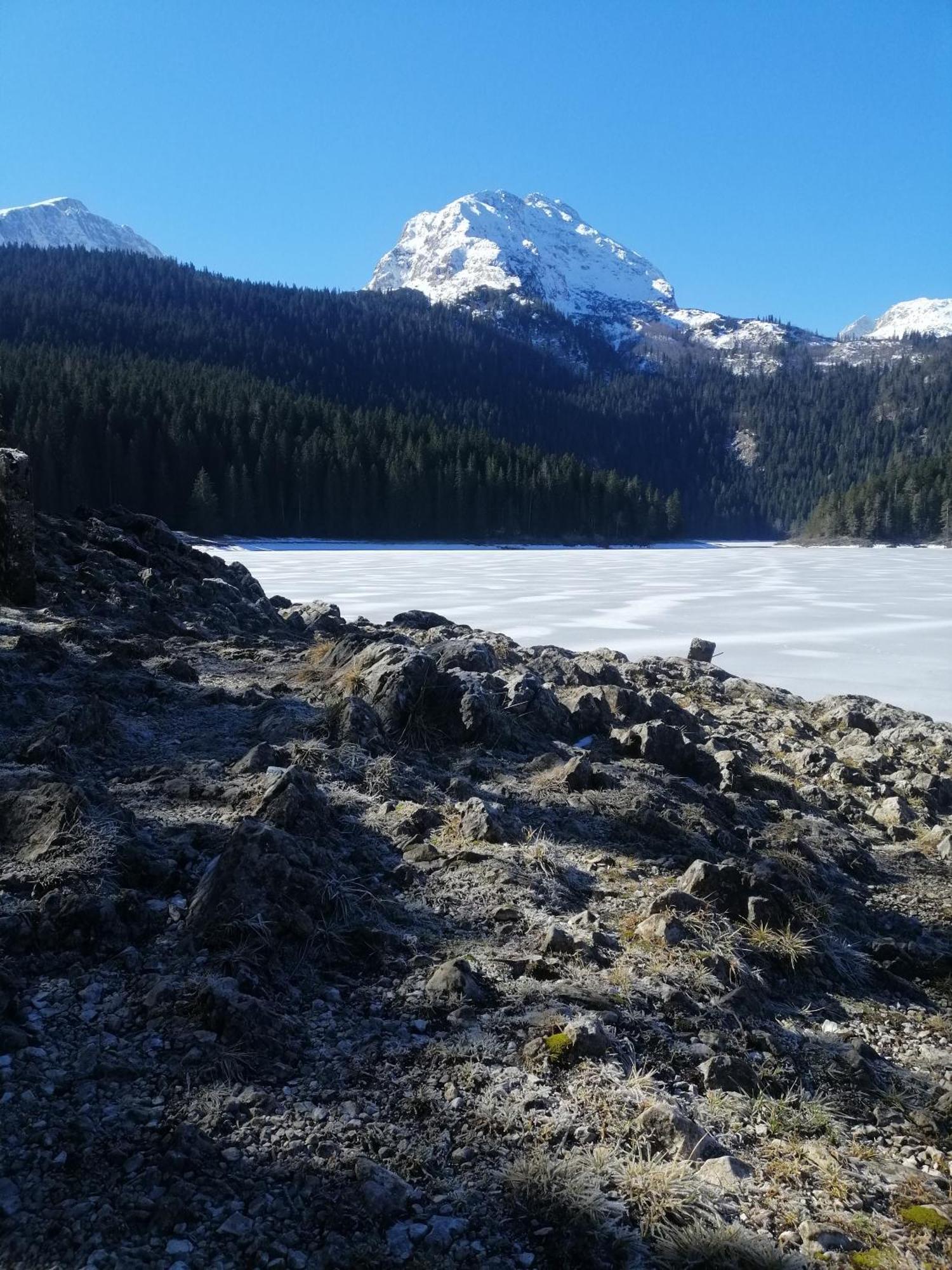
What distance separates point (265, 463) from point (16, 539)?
70.5 m

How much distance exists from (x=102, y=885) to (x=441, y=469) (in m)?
85.2

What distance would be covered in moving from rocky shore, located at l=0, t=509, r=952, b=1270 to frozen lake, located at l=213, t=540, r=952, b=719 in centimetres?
594

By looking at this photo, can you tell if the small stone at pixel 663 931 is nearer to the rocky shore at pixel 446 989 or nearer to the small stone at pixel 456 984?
the rocky shore at pixel 446 989

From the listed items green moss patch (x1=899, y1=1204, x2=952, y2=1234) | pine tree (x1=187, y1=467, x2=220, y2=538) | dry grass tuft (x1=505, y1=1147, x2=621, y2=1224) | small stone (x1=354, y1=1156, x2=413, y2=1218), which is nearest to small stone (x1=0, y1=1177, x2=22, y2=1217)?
small stone (x1=354, y1=1156, x2=413, y2=1218)

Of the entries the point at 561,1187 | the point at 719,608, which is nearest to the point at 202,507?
the point at 719,608

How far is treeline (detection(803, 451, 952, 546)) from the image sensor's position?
347ft

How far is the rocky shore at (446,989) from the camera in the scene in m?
2.25

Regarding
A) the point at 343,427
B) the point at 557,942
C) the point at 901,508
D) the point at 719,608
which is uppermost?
the point at 343,427

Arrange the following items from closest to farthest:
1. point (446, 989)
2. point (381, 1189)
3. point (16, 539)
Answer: point (381, 1189) → point (446, 989) → point (16, 539)

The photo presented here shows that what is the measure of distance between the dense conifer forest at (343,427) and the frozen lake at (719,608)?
10.9 meters

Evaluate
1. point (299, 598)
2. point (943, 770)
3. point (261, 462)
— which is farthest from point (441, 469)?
point (943, 770)

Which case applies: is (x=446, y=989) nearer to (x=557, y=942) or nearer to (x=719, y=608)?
(x=557, y=942)

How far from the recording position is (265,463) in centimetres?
7594

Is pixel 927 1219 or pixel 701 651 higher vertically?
pixel 701 651
